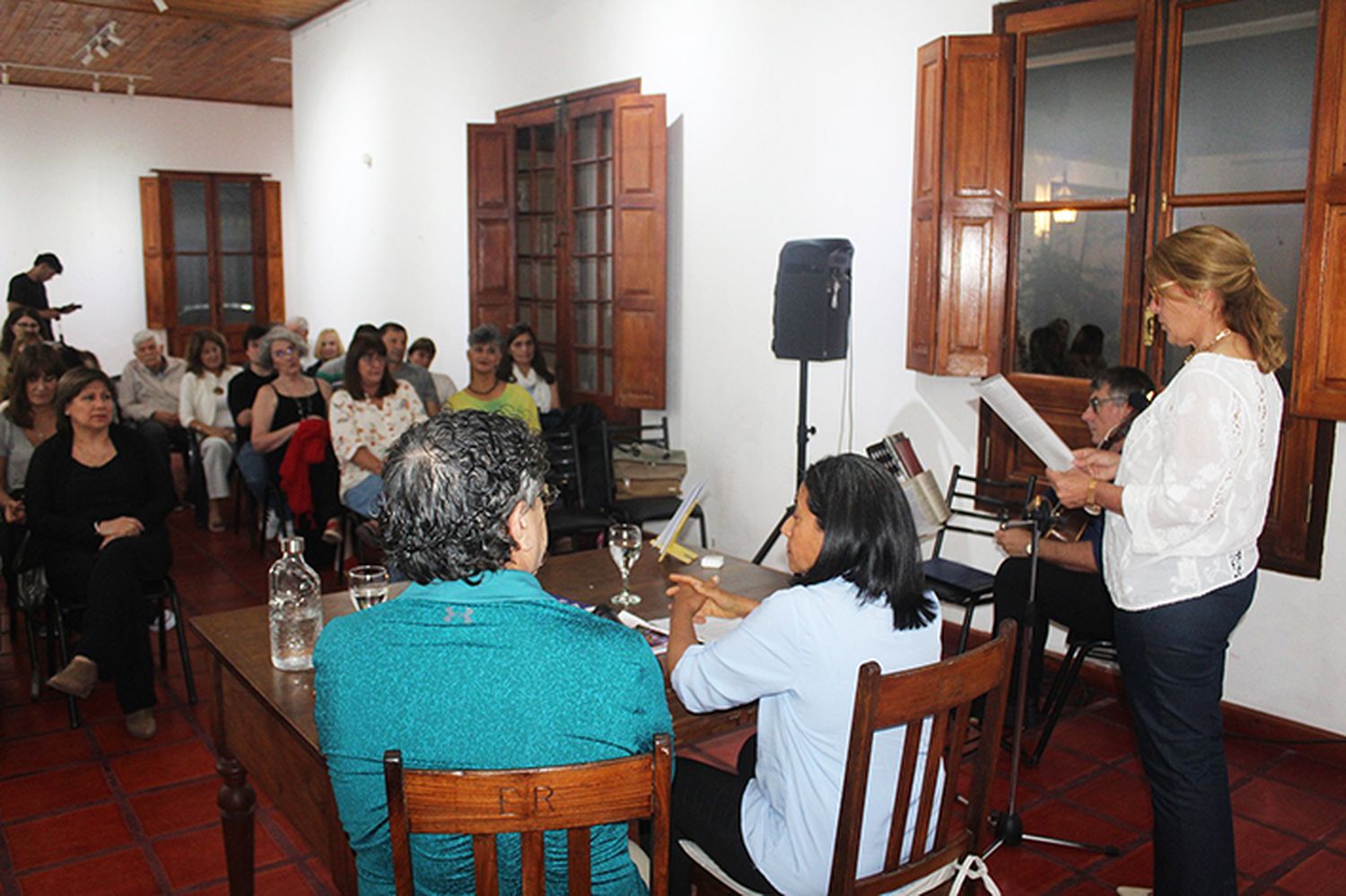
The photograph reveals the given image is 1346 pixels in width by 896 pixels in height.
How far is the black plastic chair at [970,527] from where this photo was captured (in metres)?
3.98

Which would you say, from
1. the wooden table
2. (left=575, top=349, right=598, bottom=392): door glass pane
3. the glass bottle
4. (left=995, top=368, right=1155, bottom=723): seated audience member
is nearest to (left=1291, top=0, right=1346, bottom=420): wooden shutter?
(left=995, top=368, right=1155, bottom=723): seated audience member

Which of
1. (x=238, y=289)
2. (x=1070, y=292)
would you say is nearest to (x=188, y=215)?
(x=238, y=289)

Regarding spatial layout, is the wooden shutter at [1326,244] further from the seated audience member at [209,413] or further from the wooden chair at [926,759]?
the seated audience member at [209,413]

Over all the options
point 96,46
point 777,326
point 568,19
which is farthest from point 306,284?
point 777,326

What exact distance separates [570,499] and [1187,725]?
377cm

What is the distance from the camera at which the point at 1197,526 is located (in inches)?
94.7

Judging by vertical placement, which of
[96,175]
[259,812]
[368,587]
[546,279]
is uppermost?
[96,175]

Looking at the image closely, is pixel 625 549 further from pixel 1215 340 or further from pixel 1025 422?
pixel 1215 340

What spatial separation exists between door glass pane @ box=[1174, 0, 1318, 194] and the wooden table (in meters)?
2.37

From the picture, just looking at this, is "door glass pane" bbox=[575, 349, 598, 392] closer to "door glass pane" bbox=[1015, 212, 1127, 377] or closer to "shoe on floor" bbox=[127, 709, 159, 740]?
"door glass pane" bbox=[1015, 212, 1127, 377]

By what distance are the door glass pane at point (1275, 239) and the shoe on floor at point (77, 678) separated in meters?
3.88

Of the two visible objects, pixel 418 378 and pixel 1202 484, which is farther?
pixel 418 378

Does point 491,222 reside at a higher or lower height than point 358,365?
higher

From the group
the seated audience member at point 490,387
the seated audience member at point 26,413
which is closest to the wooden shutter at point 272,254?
the seated audience member at point 490,387
